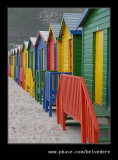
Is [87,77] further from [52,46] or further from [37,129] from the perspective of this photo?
[52,46]

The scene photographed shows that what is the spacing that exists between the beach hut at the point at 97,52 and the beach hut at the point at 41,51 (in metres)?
7.71

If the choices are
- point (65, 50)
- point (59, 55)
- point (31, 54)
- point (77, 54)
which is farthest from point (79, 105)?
point (31, 54)

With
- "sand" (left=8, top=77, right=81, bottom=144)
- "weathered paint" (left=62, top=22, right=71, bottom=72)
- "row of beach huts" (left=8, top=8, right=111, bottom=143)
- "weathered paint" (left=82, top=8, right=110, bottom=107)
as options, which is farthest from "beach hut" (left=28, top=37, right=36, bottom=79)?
"weathered paint" (left=82, top=8, right=110, bottom=107)

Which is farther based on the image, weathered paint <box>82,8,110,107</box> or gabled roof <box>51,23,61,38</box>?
gabled roof <box>51,23,61,38</box>

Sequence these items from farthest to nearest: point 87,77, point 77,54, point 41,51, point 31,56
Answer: point 31,56 → point 41,51 → point 77,54 → point 87,77

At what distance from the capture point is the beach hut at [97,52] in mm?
6547

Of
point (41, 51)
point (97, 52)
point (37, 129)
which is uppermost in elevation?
point (41, 51)

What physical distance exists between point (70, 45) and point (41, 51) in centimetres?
692

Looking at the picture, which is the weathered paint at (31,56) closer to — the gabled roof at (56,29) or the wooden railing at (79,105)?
the gabled roof at (56,29)

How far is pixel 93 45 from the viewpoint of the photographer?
24.5 feet

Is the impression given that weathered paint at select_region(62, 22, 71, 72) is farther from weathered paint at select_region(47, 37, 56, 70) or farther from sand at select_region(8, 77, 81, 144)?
sand at select_region(8, 77, 81, 144)

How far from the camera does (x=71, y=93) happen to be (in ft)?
20.2

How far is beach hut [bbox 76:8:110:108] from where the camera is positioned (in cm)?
655

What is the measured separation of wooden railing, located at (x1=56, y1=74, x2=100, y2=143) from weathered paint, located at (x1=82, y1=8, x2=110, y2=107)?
3.06ft
